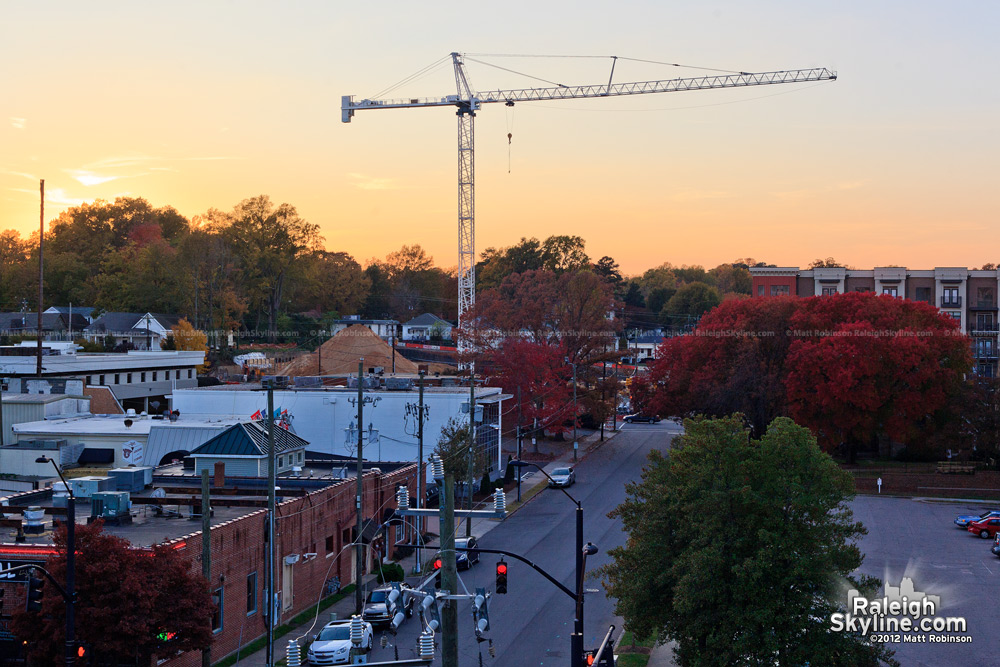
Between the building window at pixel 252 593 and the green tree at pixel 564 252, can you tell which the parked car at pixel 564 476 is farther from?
the green tree at pixel 564 252

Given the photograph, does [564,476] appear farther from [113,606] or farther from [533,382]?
[113,606]

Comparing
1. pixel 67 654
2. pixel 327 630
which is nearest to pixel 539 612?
pixel 327 630

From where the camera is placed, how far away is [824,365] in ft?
203

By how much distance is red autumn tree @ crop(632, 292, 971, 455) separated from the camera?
61.3m

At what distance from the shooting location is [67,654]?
19.1 m

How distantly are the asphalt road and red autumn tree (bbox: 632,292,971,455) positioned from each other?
11.1m

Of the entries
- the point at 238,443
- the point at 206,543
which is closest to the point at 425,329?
the point at 238,443

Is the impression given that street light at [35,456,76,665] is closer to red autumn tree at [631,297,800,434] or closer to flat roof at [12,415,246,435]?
flat roof at [12,415,246,435]

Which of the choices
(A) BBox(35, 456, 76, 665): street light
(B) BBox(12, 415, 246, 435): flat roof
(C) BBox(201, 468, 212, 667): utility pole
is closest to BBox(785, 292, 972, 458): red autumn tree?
(B) BBox(12, 415, 246, 435): flat roof

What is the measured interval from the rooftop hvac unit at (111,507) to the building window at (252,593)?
13.1ft

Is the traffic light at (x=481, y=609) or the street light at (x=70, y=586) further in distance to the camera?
the street light at (x=70, y=586)

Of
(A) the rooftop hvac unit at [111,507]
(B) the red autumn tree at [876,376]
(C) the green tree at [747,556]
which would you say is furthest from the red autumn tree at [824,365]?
(A) the rooftop hvac unit at [111,507]

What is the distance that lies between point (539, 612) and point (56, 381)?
4031cm

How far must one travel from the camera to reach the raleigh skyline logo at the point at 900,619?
21828mm
